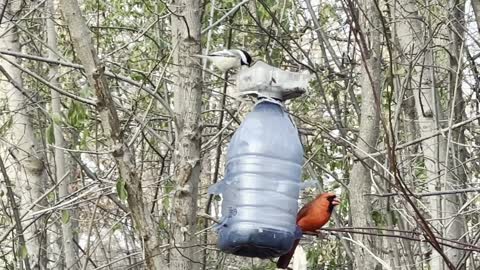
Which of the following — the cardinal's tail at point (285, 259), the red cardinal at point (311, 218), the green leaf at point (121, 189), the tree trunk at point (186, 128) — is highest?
the tree trunk at point (186, 128)

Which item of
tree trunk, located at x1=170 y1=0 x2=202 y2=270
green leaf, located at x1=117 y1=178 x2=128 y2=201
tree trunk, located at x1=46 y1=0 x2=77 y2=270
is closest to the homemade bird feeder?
green leaf, located at x1=117 y1=178 x2=128 y2=201

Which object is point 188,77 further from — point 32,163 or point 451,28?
point 32,163

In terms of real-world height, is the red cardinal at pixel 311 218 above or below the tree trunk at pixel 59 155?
below

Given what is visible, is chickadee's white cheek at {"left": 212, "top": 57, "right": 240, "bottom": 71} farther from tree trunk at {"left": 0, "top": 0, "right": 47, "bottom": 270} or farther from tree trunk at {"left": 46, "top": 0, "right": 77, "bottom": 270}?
tree trunk at {"left": 0, "top": 0, "right": 47, "bottom": 270}

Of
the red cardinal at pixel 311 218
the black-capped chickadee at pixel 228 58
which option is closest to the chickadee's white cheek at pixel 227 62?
the black-capped chickadee at pixel 228 58

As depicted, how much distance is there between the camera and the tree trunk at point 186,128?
3516 mm

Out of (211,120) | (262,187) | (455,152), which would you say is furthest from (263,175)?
(211,120)

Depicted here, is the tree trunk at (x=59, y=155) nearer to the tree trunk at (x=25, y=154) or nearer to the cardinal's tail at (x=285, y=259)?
A: the tree trunk at (x=25, y=154)

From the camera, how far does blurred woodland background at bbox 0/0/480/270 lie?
3.38 metres

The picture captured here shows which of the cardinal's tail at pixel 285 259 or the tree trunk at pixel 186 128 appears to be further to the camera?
the tree trunk at pixel 186 128

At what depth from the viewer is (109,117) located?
302 cm

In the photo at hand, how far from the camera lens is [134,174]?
10.1 feet

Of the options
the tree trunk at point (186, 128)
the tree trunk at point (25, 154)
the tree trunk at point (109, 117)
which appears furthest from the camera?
the tree trunk at point (25, 154)

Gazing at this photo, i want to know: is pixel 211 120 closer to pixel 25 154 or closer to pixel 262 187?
pixel 25 154
